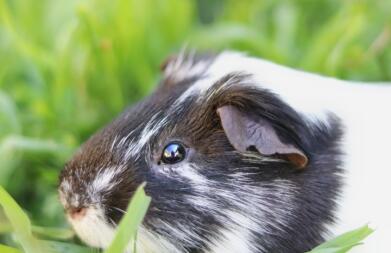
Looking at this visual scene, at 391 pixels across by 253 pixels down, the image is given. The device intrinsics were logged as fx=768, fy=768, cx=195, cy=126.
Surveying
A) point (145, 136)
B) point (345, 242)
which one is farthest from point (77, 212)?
point (345, 242)

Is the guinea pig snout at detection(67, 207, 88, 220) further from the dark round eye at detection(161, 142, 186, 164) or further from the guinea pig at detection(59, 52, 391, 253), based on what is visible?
the dark round eye at detection(161, 142, 186, 164)

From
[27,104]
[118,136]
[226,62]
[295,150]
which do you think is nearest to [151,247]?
[118,136]

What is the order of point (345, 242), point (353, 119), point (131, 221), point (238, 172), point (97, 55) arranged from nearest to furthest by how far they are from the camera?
point (131, 221)
point (345, 242)
point (238, 172)
point (353, 119)
point (97, 55)

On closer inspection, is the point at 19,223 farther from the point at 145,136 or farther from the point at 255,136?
the point at 255,136

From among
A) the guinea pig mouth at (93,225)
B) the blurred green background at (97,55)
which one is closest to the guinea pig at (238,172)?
the guinea pig mouth at (93,225)

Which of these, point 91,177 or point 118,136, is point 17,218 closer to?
point 91,177

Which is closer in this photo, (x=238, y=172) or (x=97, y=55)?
(x=238, y=172)
